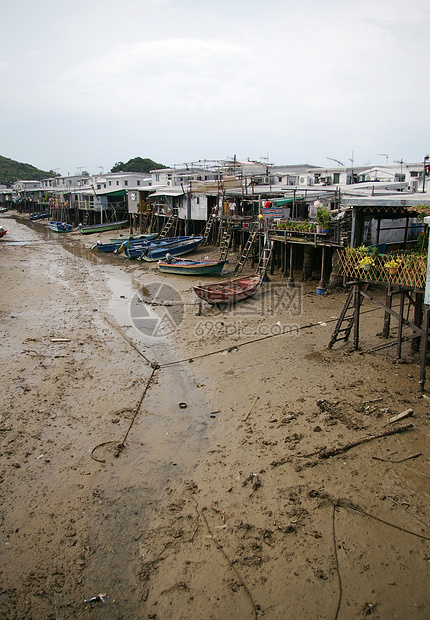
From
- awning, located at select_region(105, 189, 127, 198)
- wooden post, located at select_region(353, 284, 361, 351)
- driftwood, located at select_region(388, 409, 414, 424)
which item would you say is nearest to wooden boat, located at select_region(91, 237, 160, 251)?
awning, located at select_region(105, 189, 127, 198)

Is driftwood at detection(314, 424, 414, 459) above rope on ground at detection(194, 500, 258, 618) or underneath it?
above

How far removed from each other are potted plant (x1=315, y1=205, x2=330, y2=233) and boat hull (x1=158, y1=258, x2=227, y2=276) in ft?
23.2

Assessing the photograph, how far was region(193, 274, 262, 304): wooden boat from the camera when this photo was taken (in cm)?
1886

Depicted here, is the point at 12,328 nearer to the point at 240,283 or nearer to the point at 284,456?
the point at 240,283

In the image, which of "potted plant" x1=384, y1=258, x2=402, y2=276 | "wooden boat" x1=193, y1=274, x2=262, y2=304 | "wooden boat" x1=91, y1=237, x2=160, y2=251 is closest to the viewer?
"potted plant" x1=384, y1=258, x2=402, y2=276

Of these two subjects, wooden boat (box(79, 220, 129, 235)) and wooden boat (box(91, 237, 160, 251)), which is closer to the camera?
wooden boat (box(91, 237, 160, 251))

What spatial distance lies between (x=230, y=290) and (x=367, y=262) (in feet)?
28.9

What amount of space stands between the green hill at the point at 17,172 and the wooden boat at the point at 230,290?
124m

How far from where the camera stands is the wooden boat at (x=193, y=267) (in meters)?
25.5

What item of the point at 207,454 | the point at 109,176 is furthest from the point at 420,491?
the point at 109,176

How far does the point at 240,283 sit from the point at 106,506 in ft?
48.2

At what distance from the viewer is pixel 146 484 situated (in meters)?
8.34

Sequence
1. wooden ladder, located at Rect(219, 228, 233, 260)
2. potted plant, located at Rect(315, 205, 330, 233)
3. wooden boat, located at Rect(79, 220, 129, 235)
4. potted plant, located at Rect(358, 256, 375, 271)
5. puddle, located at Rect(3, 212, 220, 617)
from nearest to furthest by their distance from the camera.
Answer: puddle, located at Rect(3, 212, 220, 617) → potted plant, located at Rect(358, 256, 375, 271) → potted plant, located at Rect(315, 205, 330, 233) → wooden ladder, located at Rect(219, 228, 233, 260) → wooden boat, located at Rect(79, 220, 129, 235)

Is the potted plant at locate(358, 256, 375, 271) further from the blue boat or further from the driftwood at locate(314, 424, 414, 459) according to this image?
the blue boat
